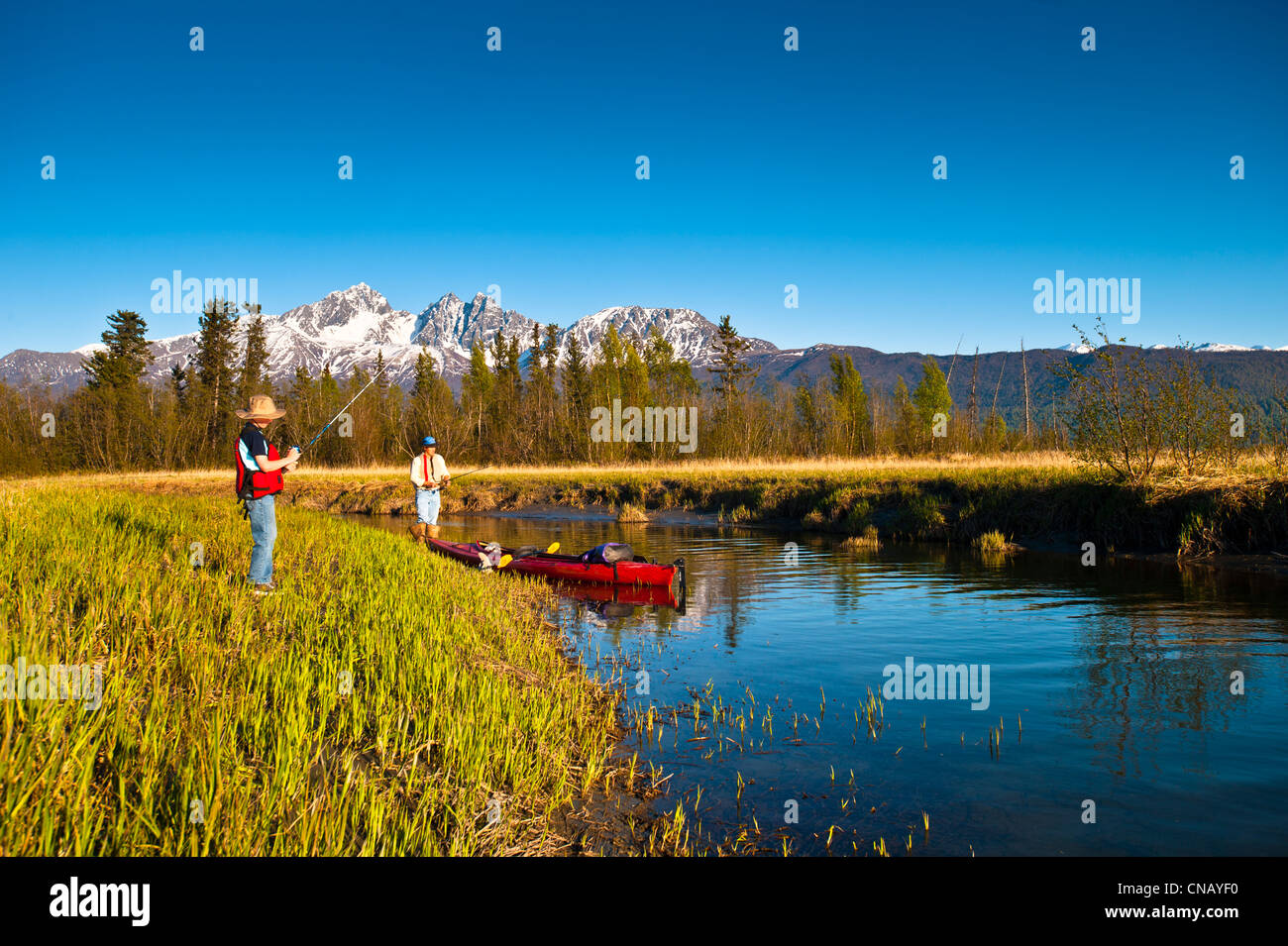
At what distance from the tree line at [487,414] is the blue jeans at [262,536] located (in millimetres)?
34109

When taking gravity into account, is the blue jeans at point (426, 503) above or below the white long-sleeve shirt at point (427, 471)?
below

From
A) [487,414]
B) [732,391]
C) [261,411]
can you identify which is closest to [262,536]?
[261,411]

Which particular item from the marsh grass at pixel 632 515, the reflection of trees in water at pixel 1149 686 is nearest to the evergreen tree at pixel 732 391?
the marsh grass at pixel 632 515

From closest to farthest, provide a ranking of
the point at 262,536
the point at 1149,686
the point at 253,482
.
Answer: the point at 1149,686
the point at 262,536
the point at 253,482

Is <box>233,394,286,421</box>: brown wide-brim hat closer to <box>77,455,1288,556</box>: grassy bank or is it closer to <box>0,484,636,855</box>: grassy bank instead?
<box>0,484,636,855</box>: grassy bank

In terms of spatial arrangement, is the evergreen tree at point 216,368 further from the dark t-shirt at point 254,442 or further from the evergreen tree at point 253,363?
the dark t-shirt at point 254,442

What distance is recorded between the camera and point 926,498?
952 inches

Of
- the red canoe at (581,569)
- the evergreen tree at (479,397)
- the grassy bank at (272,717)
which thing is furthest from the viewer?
the evergreen tree at (479,397)

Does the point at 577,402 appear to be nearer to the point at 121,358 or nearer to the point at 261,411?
the point at 121,358

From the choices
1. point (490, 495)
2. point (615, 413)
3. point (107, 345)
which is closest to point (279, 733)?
point (490, 495)

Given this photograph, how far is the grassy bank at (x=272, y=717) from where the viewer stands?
3.85 m


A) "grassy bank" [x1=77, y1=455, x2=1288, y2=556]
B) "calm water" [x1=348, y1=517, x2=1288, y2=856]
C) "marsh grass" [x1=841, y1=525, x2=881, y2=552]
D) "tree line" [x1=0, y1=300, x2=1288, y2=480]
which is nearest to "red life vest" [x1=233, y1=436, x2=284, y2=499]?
"calm water" [x1=348, y1=517, x2=1288, y2=856]

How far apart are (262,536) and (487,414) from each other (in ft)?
231

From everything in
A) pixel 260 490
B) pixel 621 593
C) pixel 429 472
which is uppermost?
pixel 429 472
